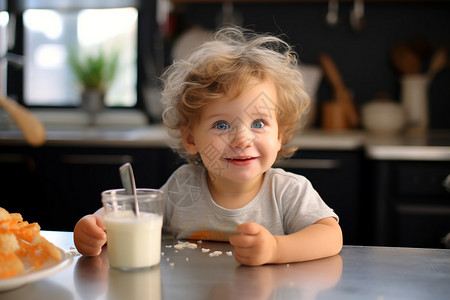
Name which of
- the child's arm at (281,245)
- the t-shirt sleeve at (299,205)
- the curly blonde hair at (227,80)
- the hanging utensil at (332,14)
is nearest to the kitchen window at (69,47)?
the hanging utensil at (332,14)

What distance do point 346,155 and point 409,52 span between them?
2.98 feet

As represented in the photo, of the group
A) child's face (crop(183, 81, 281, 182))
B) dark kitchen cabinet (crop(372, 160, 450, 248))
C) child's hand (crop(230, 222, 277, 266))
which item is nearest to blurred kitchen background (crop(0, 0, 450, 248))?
dark kitchen cabinet (crop(372, 160, 450, 248))

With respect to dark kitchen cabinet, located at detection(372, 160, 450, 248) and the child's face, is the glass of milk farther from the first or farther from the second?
dark kitchen cabinet, located at detection(372, 160, 450, 248)

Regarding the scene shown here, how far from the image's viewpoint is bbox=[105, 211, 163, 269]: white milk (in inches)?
31.6

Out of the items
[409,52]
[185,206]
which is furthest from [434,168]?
[185,206]

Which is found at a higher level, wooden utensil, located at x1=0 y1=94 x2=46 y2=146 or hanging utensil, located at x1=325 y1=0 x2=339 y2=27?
hanging utensil, located at x1=325 y1=0 x2=339 y2=27

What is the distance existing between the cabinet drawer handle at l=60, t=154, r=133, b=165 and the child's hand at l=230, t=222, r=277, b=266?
182cm

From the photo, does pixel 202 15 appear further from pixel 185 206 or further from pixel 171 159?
pixel 185 206

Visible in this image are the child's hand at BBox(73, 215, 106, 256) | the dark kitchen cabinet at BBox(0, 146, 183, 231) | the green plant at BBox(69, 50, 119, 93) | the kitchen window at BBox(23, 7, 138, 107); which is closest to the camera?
the child's hand at BBox(73, 215, 106, 256)

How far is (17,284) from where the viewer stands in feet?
2.25

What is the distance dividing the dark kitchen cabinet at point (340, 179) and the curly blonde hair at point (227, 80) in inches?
49.0

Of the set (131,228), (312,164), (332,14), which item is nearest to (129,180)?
(131,228)

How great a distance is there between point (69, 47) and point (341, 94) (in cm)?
169

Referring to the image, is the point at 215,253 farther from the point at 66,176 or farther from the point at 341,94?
the point at 341,94
